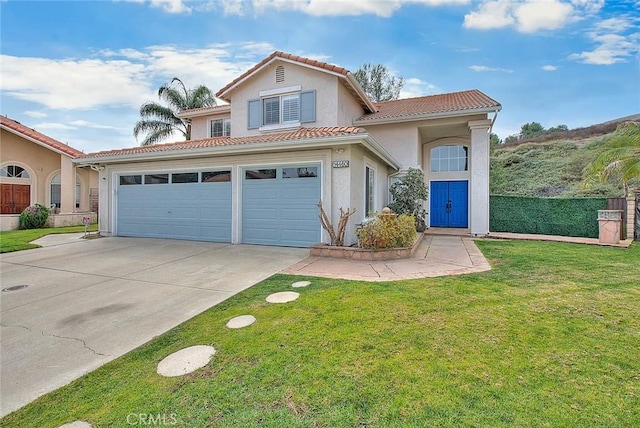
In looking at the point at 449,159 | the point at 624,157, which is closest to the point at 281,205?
the point at 449,159

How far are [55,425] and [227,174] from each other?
30.3 feet

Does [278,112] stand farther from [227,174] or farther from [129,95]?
[129,95]

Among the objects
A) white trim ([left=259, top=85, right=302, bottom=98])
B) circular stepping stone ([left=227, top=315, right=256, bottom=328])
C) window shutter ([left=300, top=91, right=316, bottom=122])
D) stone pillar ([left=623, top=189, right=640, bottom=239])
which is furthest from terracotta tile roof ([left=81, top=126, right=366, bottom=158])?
stone pillar ([left=623, top=189, right=640, bottom=239])

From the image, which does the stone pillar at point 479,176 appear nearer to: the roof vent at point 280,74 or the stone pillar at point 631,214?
the stone pillar at point 631,214

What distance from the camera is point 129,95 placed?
21.5 m

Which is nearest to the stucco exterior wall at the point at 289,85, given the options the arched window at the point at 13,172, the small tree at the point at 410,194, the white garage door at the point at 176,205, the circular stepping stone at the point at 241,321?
the white garage door at the point at 176,205

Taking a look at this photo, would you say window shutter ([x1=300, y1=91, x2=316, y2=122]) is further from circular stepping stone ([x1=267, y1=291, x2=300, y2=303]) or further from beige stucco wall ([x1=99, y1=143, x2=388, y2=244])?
circular stepping stone ([x1=267, y1=291, x2=300, y2=303])

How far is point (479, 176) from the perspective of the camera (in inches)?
523

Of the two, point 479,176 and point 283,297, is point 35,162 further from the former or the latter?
point 479,176

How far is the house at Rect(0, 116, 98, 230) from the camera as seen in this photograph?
58.2 ft

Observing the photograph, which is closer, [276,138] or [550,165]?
[276,138]

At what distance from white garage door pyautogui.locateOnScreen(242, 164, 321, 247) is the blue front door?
943cm

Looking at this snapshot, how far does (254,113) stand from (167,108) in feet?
48.1

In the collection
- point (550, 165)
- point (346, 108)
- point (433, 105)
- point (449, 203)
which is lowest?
point (449, 203)
